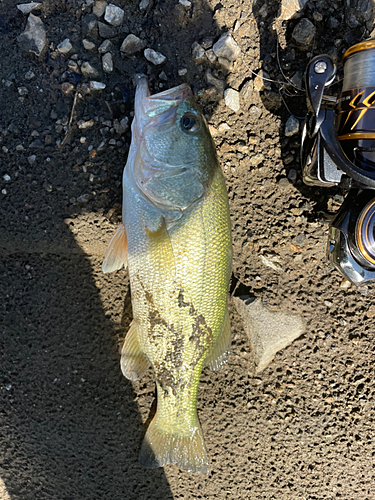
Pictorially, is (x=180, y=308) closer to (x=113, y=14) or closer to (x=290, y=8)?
(x=113, y=14)

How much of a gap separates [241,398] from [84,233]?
1.56 m

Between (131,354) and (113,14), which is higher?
(113,14)

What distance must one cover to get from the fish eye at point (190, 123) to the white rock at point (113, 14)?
36.4 inches

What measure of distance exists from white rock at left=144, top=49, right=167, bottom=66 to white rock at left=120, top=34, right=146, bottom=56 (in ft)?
0.19

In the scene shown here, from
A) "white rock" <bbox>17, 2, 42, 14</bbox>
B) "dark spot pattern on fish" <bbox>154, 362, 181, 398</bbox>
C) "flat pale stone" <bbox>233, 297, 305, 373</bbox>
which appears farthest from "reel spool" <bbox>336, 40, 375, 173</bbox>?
"white rock" <bbox>17, 2, 42, 14</bbox>

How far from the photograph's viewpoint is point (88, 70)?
6.80ft

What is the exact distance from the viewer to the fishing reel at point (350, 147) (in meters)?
Answer: 1.64

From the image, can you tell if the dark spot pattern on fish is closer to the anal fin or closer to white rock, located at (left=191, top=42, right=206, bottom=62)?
the anal fin

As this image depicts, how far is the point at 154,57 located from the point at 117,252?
4.24 feet

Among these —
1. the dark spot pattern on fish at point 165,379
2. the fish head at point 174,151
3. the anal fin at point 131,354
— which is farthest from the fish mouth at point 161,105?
the dark spot pattern on fish at point 165,379

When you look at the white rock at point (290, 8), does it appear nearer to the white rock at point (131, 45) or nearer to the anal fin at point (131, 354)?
the white rock at point (131, 45)

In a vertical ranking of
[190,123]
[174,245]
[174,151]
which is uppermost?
[190,123]

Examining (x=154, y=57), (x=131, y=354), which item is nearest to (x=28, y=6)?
(x=154, y=57)

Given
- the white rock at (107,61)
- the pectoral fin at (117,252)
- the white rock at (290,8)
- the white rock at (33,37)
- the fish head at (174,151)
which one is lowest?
the pectoral fin at (117,252)
